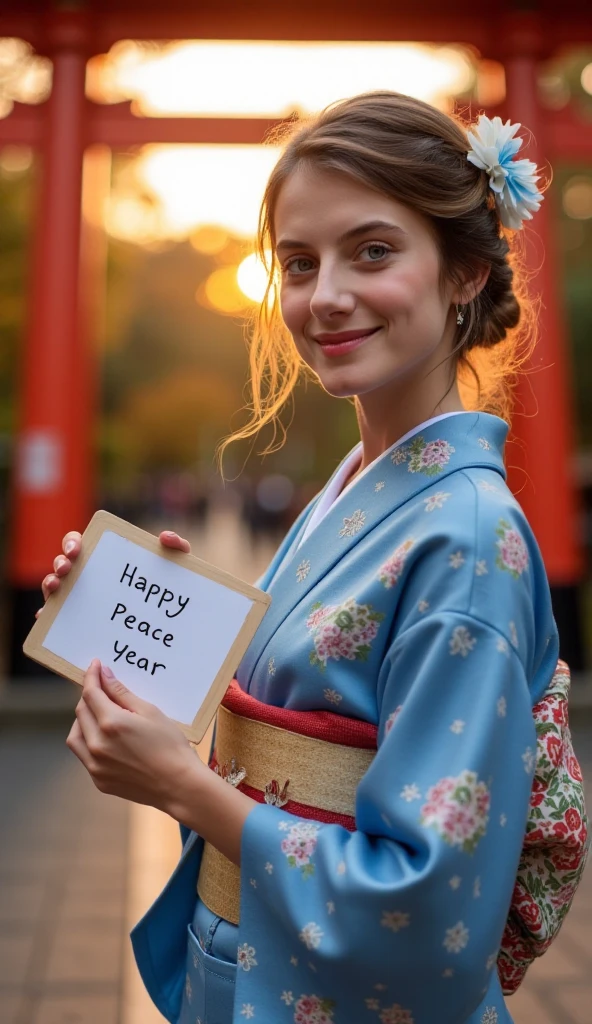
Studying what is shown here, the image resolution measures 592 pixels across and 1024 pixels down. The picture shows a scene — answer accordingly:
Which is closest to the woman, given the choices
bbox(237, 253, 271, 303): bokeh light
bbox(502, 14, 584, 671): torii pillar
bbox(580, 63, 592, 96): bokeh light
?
bbox(237, 253, 271, 303): bokeh light

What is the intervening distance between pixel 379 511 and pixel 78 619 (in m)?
0.40

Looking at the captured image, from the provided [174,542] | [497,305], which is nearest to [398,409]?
[497,305]

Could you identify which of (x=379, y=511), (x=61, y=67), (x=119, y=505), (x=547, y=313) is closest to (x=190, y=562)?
(x=379, y=511)

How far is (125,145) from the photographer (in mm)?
6148

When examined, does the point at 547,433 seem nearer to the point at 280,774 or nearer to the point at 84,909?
the point at 84,909

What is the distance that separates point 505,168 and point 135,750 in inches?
34.4

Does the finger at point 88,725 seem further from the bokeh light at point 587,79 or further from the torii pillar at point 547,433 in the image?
the bokeh light at point 587,79

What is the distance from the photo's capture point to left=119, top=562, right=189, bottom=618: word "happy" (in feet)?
3.91

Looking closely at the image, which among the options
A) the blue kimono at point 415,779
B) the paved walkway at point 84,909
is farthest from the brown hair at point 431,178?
the paved walkway at point 84,909

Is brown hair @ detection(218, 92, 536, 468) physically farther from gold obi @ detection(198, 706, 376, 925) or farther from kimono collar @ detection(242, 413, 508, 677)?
gold obi @ detection(198, 706, 376, 925)

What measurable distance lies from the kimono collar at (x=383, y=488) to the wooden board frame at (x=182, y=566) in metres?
0.07

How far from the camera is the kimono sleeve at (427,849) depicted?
92 cm

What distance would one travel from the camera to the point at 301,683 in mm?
1120

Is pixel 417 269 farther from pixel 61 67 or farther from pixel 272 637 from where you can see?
pixel 61 67
